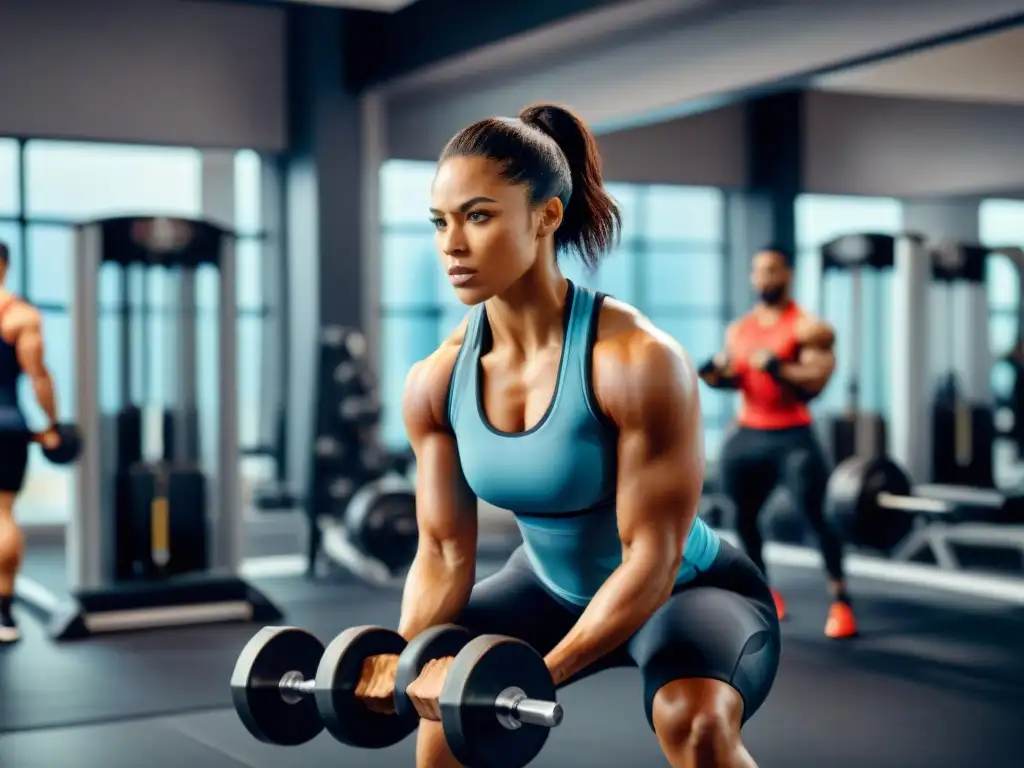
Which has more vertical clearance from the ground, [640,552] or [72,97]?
[72,97]

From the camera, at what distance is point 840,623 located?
417cm

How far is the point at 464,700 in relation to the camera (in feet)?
4.45

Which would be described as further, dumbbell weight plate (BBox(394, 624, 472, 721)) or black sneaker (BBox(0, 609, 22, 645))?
black sneaker (BBox(0, 609, 22, 645))

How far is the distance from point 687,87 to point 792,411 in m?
1.56

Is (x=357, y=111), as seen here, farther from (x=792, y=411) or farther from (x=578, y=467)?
(x=578, y=467)

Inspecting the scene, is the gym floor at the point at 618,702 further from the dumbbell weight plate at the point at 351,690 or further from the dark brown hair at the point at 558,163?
the dark brown hair at the point at 558,163

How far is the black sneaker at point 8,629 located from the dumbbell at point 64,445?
1.56 feet

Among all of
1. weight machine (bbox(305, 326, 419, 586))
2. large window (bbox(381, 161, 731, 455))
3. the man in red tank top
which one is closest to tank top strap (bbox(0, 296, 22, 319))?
weight machine (bbox(305, 326, 419, 586))

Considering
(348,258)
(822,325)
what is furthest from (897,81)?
(822,325)

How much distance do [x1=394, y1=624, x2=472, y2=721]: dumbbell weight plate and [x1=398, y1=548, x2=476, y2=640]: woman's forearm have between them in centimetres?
13

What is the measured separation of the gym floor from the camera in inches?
114

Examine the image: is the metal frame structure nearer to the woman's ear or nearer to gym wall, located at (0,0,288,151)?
gym wall, located at (0,0,288,151)

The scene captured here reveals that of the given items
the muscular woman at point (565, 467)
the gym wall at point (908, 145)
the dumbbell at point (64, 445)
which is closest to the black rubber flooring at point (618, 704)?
the dumbbell at point (64, 445)

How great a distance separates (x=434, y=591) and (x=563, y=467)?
23 centimetres
